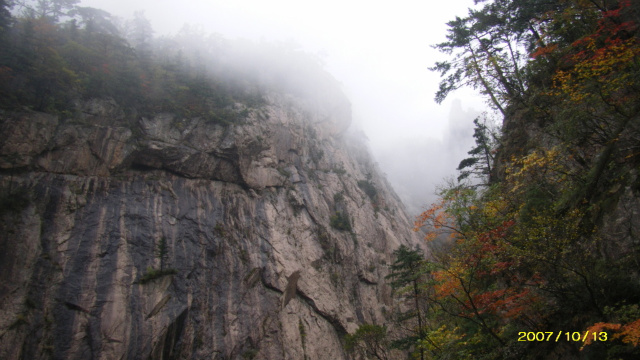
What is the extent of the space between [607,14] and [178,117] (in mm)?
27879

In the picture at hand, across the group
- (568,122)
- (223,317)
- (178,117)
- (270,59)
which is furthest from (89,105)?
(270,59)

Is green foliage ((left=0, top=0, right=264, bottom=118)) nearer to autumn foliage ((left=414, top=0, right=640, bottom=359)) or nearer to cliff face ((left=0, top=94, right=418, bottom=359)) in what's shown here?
cliff face ((left=0, top=94, right=418, bottom=359))

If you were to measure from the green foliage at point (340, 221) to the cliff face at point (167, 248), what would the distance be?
15cm

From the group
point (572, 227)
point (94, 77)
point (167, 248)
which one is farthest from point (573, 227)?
point (94, 77)

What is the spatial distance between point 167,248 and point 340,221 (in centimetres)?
1752

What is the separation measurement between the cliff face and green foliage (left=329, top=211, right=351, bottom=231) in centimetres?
15

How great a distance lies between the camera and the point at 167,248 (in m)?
21.6

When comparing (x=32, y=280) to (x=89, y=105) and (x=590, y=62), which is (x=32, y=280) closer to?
(x=89, y=105)

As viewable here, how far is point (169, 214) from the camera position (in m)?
23.2

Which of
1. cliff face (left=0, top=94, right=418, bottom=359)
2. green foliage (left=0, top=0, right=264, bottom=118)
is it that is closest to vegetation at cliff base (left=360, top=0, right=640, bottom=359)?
cliff face (left=0, top=94, right=418, bottom=359)
